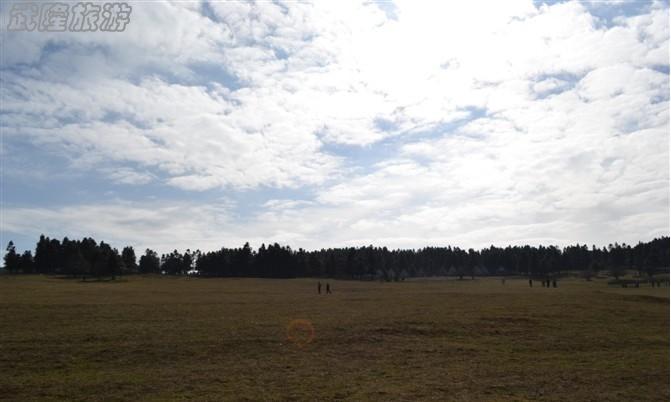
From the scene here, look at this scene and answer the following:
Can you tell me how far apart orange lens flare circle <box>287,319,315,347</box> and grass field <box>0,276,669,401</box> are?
0.93 feet

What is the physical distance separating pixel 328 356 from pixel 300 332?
5.90 meters

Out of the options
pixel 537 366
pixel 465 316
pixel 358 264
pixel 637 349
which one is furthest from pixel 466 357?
pixel 358 264

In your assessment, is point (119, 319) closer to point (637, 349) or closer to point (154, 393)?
point (154, 393)

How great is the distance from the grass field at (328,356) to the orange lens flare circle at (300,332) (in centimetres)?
28

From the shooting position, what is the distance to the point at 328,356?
23.5 meters

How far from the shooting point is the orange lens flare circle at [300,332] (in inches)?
1055

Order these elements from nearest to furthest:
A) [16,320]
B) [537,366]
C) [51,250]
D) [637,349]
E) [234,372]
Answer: [234,372]
[537,366]
[637,349]
[16,320]
[51,250]

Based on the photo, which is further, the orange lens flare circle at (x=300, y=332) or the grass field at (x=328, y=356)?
the orange lens flare circle at (x=300, y=332)

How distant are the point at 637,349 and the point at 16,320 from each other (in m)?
38.6

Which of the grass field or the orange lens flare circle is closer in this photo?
the grass field

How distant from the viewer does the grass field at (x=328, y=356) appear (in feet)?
58.7

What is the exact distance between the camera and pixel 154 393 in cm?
1712

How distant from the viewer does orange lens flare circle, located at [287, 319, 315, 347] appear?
26.8 metres

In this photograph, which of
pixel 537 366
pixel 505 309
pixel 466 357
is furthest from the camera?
pixel 505 309
